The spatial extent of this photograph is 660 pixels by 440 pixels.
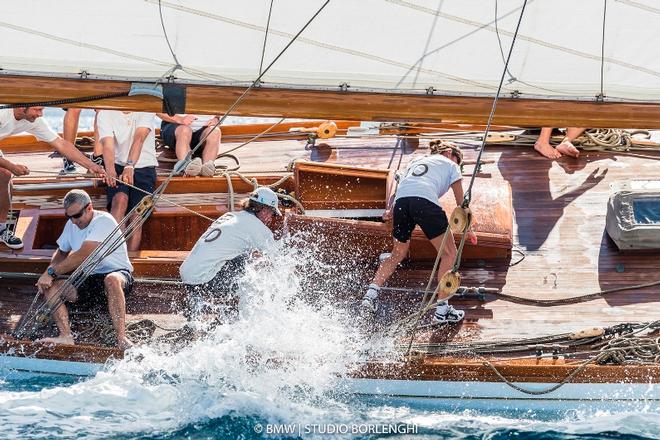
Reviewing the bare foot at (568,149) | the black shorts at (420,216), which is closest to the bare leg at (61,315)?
the black shorts at (420,216)

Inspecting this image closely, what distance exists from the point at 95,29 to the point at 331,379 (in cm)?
256

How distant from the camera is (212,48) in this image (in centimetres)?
693

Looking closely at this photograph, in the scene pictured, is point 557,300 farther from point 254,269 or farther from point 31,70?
point 31,70

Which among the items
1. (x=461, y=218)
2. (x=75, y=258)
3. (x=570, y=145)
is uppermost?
(x=570, y=145)

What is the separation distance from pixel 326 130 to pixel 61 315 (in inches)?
127

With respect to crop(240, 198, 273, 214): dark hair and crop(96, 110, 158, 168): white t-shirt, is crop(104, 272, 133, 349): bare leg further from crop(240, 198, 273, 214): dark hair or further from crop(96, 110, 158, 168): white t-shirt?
crop(96, 110, 158, 168): white t-shirt

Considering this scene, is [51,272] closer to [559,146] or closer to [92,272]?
[92,272]

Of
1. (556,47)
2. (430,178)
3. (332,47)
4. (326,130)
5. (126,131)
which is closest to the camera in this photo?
(556,47)

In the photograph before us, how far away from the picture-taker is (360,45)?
6.84m

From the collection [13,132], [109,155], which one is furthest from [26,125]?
[109,155]

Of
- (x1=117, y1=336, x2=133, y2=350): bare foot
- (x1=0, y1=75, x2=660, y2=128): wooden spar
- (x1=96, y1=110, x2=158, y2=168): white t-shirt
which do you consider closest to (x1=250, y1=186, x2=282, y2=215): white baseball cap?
(x1=0, y1=75, x2=660, y2=128): wooden spar

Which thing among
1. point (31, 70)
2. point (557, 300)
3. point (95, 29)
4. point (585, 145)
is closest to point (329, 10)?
point (95, 29)

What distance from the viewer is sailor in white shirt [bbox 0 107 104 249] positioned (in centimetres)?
829

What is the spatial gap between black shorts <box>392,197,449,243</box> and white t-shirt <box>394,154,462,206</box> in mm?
43
